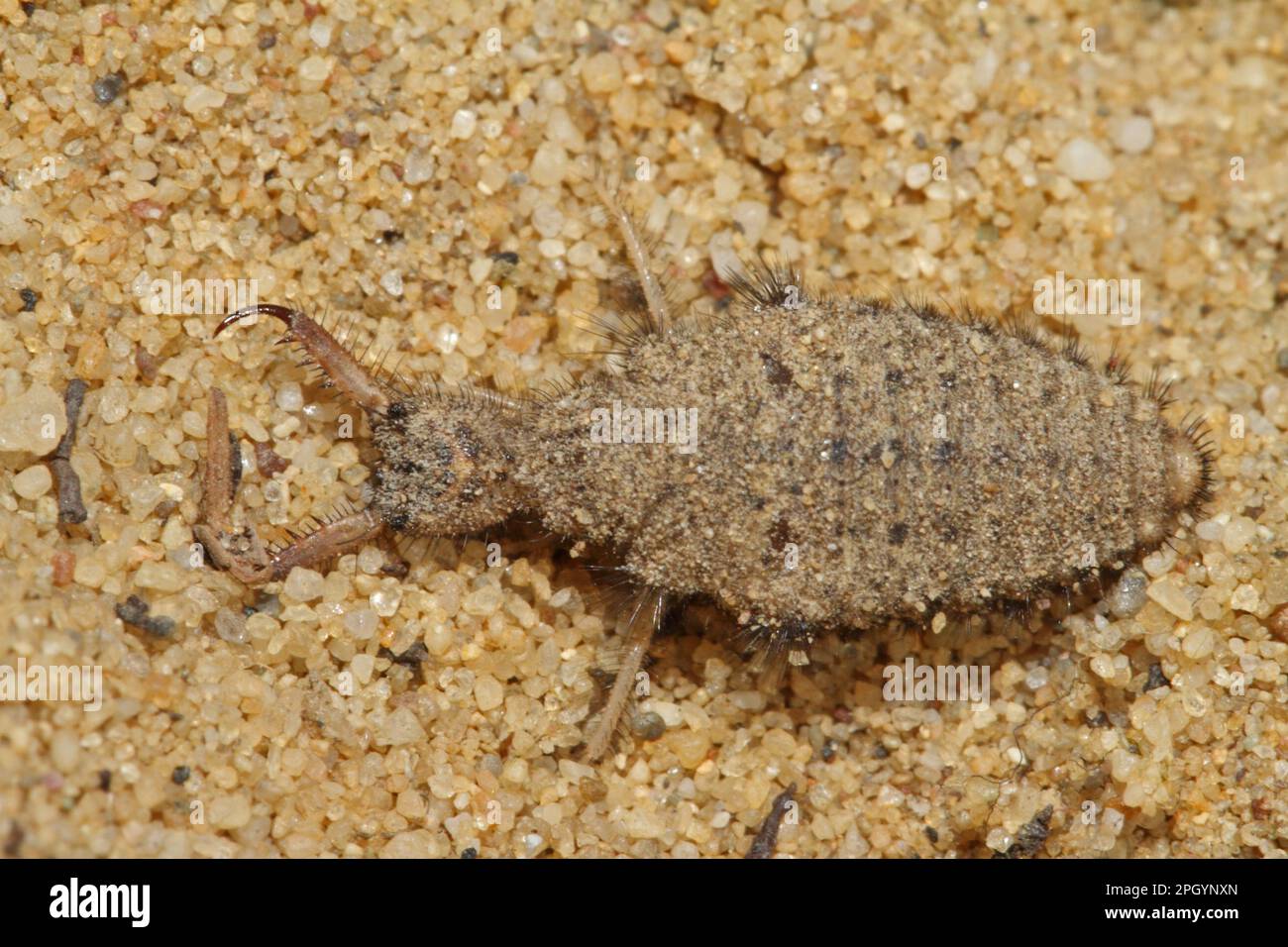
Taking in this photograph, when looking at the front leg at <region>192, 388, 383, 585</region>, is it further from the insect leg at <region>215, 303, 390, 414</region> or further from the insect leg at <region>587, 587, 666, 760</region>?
the insect leg at <region>587, 587, 666, 760</region>

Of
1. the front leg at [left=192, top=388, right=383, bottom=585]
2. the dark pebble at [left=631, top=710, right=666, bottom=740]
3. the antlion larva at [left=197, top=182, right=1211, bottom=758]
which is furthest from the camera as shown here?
the dark pebble at [left=631, top=710, right=666, bottom=740]

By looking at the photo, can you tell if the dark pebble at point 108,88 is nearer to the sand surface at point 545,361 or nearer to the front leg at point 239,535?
the sand surface at point 545,361

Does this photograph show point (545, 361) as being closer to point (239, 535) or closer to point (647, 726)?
point (239, 535)

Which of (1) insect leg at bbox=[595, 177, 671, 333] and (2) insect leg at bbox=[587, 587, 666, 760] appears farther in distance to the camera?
(1) insect leg at bbox=[595, 177, 671, 333]

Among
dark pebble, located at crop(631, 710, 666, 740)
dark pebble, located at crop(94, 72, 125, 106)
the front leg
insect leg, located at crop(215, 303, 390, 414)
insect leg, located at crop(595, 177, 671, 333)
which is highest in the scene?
dark pebble, located at crop(94, 72, 125, 106)

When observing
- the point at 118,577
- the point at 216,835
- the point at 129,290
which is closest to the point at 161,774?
the point at 216,835

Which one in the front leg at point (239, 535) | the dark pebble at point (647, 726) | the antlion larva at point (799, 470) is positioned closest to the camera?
the antlion larva at point (799, 470)

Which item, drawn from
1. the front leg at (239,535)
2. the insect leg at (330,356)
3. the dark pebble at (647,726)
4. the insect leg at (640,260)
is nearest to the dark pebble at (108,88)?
the insect leg at (330,356)

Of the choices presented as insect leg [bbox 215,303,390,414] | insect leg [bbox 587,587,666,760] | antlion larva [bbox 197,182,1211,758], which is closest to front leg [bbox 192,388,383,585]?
antlion larva [bbox 197,182,1211,758]
